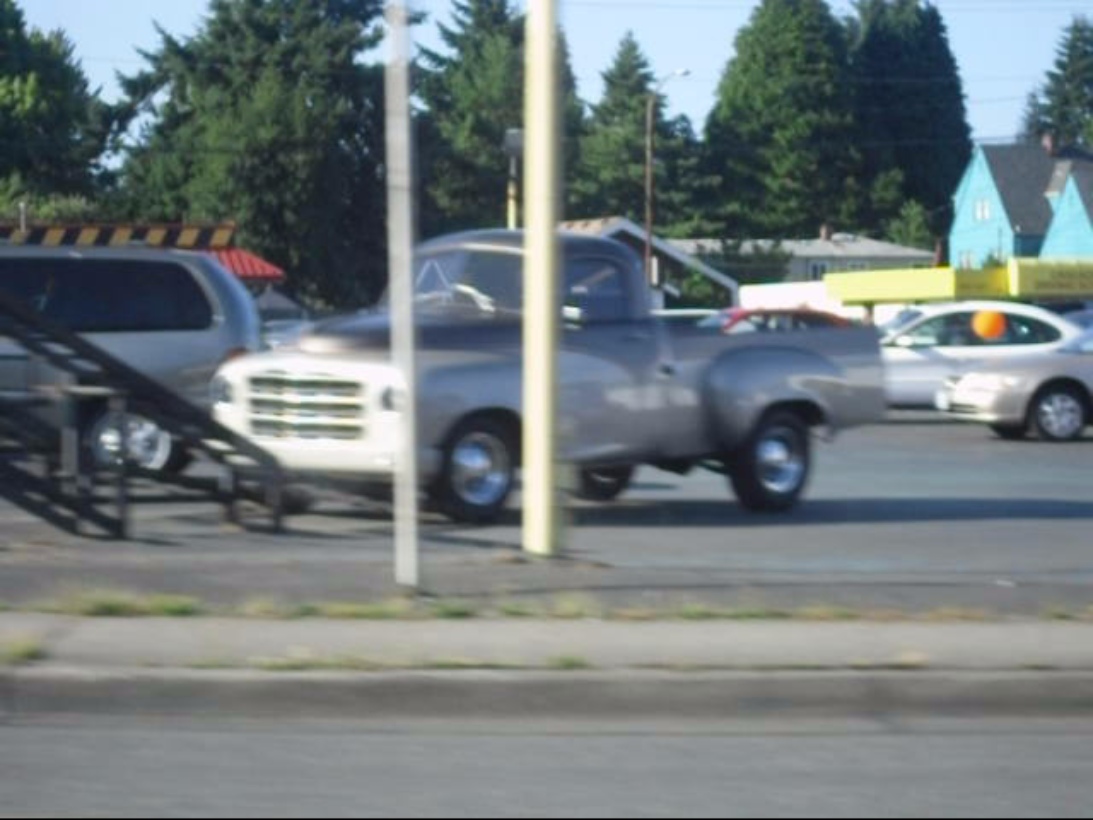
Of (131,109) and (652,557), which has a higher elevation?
(131,109)

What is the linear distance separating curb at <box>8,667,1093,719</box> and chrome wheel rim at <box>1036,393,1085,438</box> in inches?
623

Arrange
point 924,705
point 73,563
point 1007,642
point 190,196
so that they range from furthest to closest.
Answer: point 190,196, point 73,563, point 1007,642, point 924,705

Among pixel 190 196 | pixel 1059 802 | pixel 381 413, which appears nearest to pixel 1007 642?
pixel 1059 802

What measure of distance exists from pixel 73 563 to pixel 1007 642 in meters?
5.63

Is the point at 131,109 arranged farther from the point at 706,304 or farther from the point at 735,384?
the point at 735,384

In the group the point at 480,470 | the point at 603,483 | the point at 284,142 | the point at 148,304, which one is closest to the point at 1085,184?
the point at 284,142

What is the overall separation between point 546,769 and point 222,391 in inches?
305

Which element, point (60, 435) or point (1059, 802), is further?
point (60, 435)

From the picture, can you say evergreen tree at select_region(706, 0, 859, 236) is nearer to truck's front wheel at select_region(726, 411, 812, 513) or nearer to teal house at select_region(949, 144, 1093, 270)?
teal house at select_region(949, 144, 1093, 270)

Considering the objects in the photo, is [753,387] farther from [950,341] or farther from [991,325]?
[950,341]

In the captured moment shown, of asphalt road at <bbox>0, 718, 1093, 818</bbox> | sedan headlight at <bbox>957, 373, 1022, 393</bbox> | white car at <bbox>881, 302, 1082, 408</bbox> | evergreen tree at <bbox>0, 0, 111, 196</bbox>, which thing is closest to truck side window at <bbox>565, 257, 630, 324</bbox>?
asphalt road at <bbox>0, 718, 1093, 818</bbox>

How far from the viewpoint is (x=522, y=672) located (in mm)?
9734

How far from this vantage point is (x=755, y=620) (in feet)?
36.4

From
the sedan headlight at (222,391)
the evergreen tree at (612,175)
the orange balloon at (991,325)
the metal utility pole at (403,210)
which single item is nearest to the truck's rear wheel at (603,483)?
the sedan headlight at (222,391)
